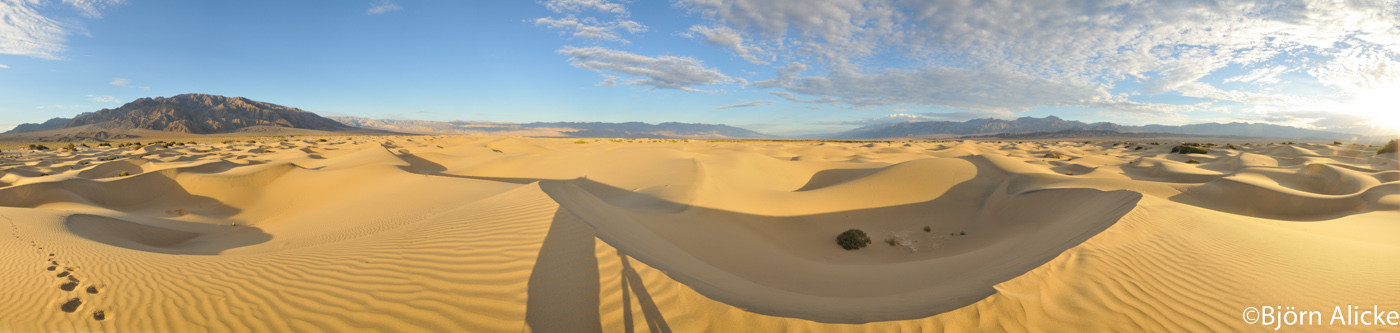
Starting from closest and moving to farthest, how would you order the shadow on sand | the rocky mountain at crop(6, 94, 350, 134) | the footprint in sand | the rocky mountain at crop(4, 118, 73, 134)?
the footprint in sand → the shadow on sand → the rocky mountain at crop(6, 94, 350, 134) → the rocky mountain at crop(4, 118, 73, 134)

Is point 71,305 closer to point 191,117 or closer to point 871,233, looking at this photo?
point 871,233

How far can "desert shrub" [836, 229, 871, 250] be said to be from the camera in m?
9.49

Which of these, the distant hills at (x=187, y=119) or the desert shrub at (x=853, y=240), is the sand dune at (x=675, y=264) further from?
the distant hills at (x=187, y=119)

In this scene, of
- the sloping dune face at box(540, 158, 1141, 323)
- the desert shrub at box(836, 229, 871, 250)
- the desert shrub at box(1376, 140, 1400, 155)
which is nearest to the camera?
the sloping dune face at box(540, 158, 1141, 323)

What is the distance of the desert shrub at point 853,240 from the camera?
31.1 feet

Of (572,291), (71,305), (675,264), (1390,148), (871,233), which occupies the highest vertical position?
(1390,148)

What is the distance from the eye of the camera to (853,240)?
9.59 m

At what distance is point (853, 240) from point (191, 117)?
173168 millimetres

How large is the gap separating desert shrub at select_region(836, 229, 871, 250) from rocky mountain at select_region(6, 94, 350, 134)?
14756cm

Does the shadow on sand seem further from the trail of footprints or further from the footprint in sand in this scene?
the footprint in sand

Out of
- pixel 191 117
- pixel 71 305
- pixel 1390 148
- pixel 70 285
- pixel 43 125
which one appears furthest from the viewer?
pixel 43 125

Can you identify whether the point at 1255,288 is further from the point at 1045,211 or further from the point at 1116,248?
the point at 1045,211

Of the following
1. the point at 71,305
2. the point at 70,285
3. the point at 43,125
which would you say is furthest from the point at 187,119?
the point at 71,305

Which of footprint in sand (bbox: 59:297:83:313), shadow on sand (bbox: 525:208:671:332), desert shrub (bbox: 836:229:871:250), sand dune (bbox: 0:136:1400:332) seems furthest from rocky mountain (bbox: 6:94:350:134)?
desert shrub (bbox: 836:229:871:250)
